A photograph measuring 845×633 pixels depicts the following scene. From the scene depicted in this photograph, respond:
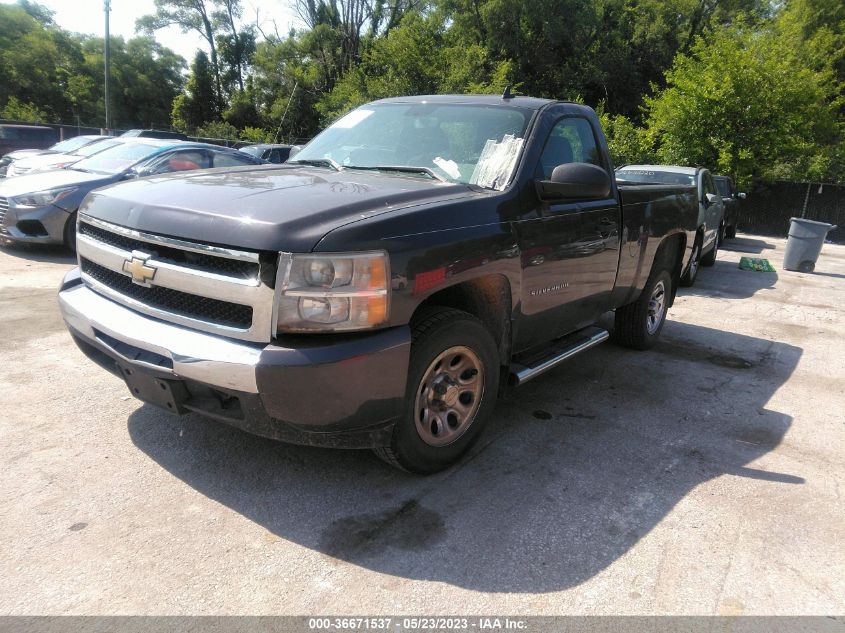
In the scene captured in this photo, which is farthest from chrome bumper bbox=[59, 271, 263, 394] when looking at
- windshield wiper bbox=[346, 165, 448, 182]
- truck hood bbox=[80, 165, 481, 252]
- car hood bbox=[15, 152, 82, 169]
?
car hood bbox=[15, 152, 82, 169]

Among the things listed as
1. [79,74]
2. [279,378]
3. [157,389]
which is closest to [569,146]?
[279,378]

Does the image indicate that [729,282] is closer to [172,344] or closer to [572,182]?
[572,182]

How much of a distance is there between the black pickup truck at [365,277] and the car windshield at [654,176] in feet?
24.5

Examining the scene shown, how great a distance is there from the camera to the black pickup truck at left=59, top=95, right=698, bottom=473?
99.7 inches

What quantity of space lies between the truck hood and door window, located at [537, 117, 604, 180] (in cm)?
74

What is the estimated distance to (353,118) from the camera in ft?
14.8

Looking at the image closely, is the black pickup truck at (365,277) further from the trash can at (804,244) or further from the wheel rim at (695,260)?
the trash can at (804,244)

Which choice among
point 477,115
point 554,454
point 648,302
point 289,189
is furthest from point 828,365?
point 289,189

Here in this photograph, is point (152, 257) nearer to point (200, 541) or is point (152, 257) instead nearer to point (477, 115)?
point (200, 541)

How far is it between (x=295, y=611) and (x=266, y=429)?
0.75 m

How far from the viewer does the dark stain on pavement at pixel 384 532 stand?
2.63 m

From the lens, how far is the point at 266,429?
8.70 feet

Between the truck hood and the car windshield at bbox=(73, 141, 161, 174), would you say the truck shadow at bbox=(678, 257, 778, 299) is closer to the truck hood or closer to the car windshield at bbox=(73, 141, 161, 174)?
the truck hood

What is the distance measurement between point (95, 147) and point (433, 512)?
35.5 ft
